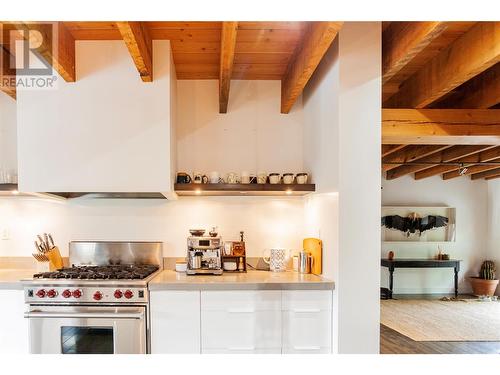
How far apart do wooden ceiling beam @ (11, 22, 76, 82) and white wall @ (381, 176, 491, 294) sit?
243 inches

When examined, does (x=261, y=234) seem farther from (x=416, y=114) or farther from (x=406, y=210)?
(x=406, y=210)

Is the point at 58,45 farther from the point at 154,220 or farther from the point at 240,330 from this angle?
the point at 240,330

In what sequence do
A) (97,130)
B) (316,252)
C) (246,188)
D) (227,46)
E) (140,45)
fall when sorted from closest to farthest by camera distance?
(227,46) < (140,45) < (97,130) < (316,252) < (246,188)

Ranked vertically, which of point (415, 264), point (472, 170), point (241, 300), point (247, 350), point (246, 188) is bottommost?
point (415, 264)

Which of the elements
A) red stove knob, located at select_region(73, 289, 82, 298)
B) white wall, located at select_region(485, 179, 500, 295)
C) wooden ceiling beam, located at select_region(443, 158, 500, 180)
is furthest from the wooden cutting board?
white wall, located at select_region(485, 179, 500, 295)

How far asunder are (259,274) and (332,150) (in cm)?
120

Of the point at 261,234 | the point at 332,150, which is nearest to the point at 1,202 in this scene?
the point at 261,234

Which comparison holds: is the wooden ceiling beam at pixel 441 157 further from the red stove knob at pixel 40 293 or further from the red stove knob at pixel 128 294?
the red stove knob at pixel 40 293

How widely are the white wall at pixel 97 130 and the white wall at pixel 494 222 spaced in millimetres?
7106

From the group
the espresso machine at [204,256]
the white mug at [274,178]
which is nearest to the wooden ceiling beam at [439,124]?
the white mug at [274,178]

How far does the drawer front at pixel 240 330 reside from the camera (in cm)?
267

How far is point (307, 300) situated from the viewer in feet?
8.72

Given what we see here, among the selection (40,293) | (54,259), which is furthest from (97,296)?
(54,259)

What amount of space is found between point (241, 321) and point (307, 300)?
1.64 ft
